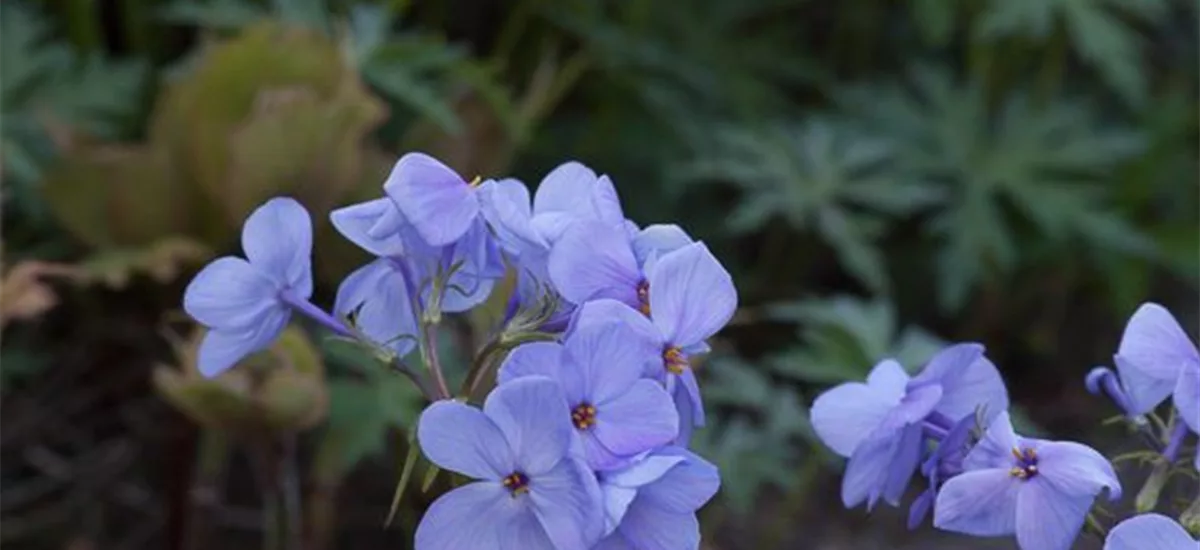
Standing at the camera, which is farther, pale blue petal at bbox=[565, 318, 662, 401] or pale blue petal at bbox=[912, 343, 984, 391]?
pale blue petal at bbox=[912, 343, 984, 391]

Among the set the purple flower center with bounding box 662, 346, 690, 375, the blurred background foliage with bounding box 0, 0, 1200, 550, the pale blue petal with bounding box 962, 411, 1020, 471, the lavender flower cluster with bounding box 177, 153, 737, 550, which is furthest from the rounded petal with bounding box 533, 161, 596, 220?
the blurred background foliage with bounding box 0, 0, 1200, 550

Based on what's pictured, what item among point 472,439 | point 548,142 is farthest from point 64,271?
point 548,142

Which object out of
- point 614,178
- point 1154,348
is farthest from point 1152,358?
point 614,178

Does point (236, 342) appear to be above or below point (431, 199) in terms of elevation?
below

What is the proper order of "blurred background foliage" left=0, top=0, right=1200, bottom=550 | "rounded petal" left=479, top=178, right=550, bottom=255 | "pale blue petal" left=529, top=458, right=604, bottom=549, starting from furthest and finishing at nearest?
"blurred background foliage" left=0, top=0, right=1200, bottom=550 → "rounded petal" left=479, top=178, right=550, bottom=255 → "pale blue petal" left=529, top=458, right=604, bottom=549

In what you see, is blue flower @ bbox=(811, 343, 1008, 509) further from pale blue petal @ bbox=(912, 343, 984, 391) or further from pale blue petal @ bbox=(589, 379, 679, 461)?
pale blue petal @ bbox=(589, 379, 679, 461)

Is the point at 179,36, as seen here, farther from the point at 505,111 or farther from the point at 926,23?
the point at 926,23

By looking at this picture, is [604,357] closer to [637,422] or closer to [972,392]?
[637,422]
